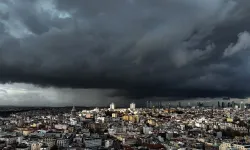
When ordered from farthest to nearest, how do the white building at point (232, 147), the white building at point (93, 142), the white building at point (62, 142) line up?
the white building at point (62, 142) < the white building at point (93, 142) < the white building at point (232, 147)

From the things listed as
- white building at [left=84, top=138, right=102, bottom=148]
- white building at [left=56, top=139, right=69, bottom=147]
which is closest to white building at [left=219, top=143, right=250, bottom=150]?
white building at [left=84, top=138, right=102, bottom=148]

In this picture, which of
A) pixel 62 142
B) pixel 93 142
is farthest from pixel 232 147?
pixel 62 142

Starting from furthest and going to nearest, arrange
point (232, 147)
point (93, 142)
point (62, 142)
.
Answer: point (62, 142)
point (93, 142)
point (232, 147)

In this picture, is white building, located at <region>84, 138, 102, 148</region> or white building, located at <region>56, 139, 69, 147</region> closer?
white building, located at <region>84, 138, 102, 148</region>

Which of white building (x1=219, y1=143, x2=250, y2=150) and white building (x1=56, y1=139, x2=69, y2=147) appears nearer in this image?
white building (x1=219, y1=143, x2=250, y2=150)

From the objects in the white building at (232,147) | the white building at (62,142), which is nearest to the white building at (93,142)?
the white building at (62,142)

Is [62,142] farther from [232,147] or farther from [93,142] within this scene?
[232,147]

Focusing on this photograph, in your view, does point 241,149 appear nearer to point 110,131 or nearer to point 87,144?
point 87,144

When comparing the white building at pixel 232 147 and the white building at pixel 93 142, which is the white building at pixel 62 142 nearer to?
the white building at pixel 93 142

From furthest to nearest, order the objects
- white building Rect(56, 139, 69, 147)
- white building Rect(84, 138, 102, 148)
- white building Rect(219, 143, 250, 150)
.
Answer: white building Rect(56, 139, 69, 147) → white building Rect(84, 138, 102, 148) → white building Rect(219, 143, 250, 150)

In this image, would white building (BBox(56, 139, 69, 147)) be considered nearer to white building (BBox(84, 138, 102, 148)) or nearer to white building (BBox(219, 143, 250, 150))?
white building (BBox(84, 138, 102, 148))

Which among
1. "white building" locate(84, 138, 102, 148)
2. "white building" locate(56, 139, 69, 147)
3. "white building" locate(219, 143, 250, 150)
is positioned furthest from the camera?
"white building" locate(56, 139, 69, 147)
